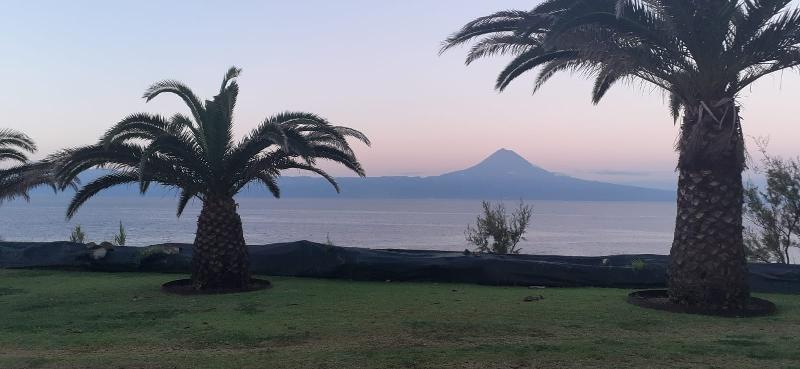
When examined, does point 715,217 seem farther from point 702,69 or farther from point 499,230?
point 499,230

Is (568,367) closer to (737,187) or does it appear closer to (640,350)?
(640,350)

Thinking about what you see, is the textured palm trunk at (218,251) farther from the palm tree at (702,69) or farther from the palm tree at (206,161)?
the palm tree at (702,69)

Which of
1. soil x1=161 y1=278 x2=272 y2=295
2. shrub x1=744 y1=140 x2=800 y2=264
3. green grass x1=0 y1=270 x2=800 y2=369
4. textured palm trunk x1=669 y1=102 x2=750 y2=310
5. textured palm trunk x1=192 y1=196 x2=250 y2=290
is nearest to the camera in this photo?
green grass x1=0 y1=270 x2=800 y2=369

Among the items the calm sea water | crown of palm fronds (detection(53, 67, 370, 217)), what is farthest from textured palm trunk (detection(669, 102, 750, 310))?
the calm sea water

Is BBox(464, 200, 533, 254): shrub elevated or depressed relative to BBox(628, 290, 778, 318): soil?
elevated

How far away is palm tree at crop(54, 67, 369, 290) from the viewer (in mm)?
11141

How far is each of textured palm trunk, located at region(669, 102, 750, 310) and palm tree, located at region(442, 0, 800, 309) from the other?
0.04ft

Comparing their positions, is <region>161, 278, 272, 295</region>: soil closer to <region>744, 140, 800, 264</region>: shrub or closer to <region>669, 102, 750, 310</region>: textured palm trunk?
<region>669, 102, 750, 310</region>: textured palm trunk

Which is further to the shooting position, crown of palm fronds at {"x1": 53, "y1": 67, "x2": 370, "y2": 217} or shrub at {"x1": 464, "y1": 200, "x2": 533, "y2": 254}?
shrub at {"x1": 464, "y1": 200, "x2": 533, "y2": 254}

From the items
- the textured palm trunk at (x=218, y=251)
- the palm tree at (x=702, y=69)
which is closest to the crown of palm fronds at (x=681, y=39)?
the palm tree at (x=702, y=69)

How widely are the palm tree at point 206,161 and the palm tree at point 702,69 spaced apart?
17.2 feet

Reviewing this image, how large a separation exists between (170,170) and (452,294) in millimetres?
5675

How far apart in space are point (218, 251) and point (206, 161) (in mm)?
1699

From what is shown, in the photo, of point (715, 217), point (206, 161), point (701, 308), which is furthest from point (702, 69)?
point (206, 161)
